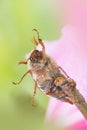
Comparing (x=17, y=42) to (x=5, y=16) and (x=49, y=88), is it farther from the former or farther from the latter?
(x=49, y=88)

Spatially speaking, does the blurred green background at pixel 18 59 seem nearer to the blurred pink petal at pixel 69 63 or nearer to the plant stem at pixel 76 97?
the blurred pink petal at pixel 69 63

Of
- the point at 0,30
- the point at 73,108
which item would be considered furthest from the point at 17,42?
the point at 73,108

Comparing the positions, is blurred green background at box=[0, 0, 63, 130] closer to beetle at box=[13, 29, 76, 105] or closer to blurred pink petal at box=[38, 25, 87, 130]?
blurred pink petal at box=[38, 25, 87, 130]

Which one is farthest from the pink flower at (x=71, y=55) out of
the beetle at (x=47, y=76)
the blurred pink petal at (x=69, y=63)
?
the beetle at (x=47, y=76)

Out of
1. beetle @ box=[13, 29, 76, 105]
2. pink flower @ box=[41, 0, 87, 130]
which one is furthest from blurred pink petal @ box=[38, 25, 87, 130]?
beetle @ box=[13, 29, 76, 105]

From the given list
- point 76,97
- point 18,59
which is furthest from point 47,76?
point 18,59

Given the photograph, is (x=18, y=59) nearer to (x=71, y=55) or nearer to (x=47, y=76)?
(x=71, y=55)
